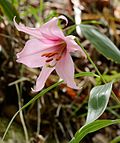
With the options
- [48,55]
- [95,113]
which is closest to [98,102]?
[95,113]

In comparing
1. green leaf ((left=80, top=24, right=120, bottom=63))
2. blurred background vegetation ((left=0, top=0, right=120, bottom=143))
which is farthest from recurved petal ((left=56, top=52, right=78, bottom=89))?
blurred background vegetation ((left=0, top=0, right=120, bottom=143))

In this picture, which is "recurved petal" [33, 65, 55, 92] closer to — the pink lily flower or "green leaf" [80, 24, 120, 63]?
the pink lily flower

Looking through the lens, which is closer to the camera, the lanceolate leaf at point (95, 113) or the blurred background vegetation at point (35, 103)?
the lanceolate leaf at point (95, 113)

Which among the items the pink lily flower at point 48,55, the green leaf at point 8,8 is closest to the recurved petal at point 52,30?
the pink lily flower at point 48,55

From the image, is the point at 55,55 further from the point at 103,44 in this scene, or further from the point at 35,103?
the point at 35,103

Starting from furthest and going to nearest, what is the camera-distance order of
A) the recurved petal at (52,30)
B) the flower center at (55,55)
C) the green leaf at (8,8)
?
the green leaf at (8,8) < the flower center at (55,55) < the recurved petal at (52,30)

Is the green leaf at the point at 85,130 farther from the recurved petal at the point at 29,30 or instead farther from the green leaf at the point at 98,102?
the recurved petal at the point at 29,30

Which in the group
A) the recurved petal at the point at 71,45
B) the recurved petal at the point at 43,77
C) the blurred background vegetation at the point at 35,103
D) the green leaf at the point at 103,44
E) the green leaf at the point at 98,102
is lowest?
the blurred background vegetation at the point at 35,103
